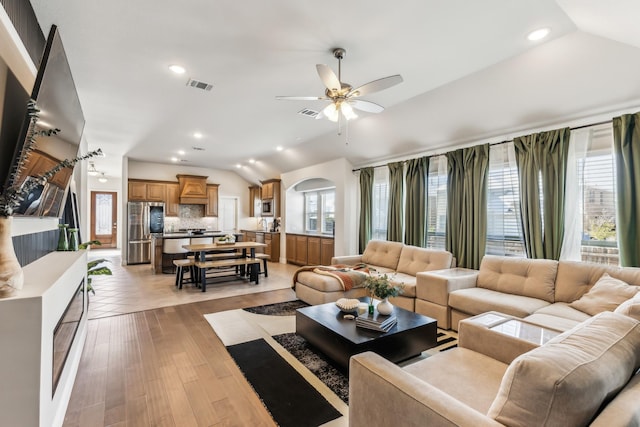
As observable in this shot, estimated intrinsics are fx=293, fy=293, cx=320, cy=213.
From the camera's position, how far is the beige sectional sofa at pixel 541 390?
0.92 metres

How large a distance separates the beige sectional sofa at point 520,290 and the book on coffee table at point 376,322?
41.4 inches

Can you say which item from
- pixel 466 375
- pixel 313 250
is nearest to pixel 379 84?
pixel 466 375

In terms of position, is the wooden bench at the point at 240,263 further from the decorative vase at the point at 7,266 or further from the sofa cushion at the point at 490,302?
the decorative vase at the point at 7,266

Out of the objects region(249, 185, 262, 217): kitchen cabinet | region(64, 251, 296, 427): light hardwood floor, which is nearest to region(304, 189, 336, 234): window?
region(249, 185, 262, 217): kitchen cabinet

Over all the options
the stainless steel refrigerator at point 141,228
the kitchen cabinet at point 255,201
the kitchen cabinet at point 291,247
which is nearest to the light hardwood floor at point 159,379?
the kitchen cabinet at point 291,247

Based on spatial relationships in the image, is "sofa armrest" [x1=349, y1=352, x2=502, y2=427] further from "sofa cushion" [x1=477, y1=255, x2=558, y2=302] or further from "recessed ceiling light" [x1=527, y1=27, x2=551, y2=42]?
"recessed ceiling light" [x1=527, y1=27, x2=551, y2=42]

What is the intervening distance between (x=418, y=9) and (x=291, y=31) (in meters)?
1.02

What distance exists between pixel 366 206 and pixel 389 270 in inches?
69.3

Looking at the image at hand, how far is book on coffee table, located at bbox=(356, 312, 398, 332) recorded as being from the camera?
258 centimetres

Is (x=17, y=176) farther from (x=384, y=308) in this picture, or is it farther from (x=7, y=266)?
(x=384, y=308)

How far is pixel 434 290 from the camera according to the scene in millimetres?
3627

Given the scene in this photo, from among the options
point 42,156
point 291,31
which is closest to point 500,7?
point 291,31

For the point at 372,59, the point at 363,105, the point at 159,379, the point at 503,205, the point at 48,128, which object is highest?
the point at 372,59

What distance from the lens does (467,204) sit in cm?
442
